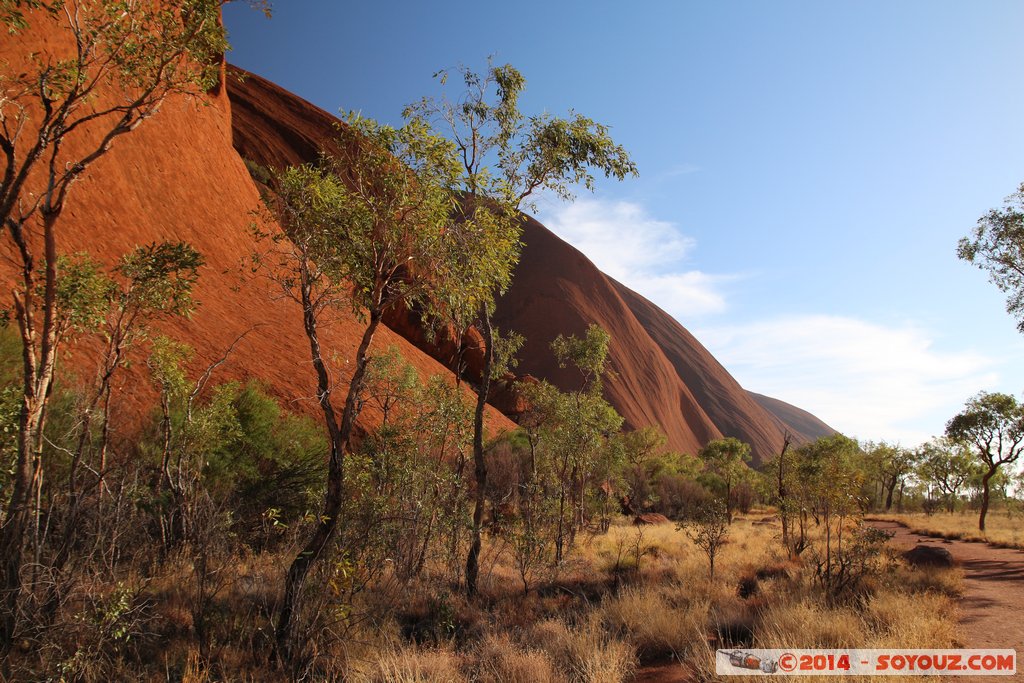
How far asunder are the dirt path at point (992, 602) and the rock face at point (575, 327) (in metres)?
30.5

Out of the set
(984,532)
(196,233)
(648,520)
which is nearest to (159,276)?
(196,233)

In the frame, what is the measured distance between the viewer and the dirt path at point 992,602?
294 inches

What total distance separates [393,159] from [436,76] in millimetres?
→ 3774

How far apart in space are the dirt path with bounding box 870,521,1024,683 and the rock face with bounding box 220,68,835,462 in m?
30.5

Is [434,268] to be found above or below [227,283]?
below

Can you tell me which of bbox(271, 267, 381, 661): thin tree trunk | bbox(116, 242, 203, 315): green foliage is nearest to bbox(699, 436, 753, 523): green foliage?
bbox(271, 267, 381, 661): thin tree trunk

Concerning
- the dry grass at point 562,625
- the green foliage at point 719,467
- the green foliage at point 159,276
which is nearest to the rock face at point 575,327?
the green foliage at point 719,467

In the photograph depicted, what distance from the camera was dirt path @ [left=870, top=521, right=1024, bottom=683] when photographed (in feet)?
24.5

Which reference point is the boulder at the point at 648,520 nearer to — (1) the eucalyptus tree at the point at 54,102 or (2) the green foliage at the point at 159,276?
(2) the green foliage at the point at 159,276

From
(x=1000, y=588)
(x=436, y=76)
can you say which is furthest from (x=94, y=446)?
(x=1000, y=588)

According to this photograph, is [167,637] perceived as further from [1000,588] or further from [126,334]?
[1000,588]

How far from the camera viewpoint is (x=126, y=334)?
27.7 ft

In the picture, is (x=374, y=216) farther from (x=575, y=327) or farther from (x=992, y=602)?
(x=575, y=327)

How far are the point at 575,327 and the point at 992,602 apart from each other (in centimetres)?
6152
